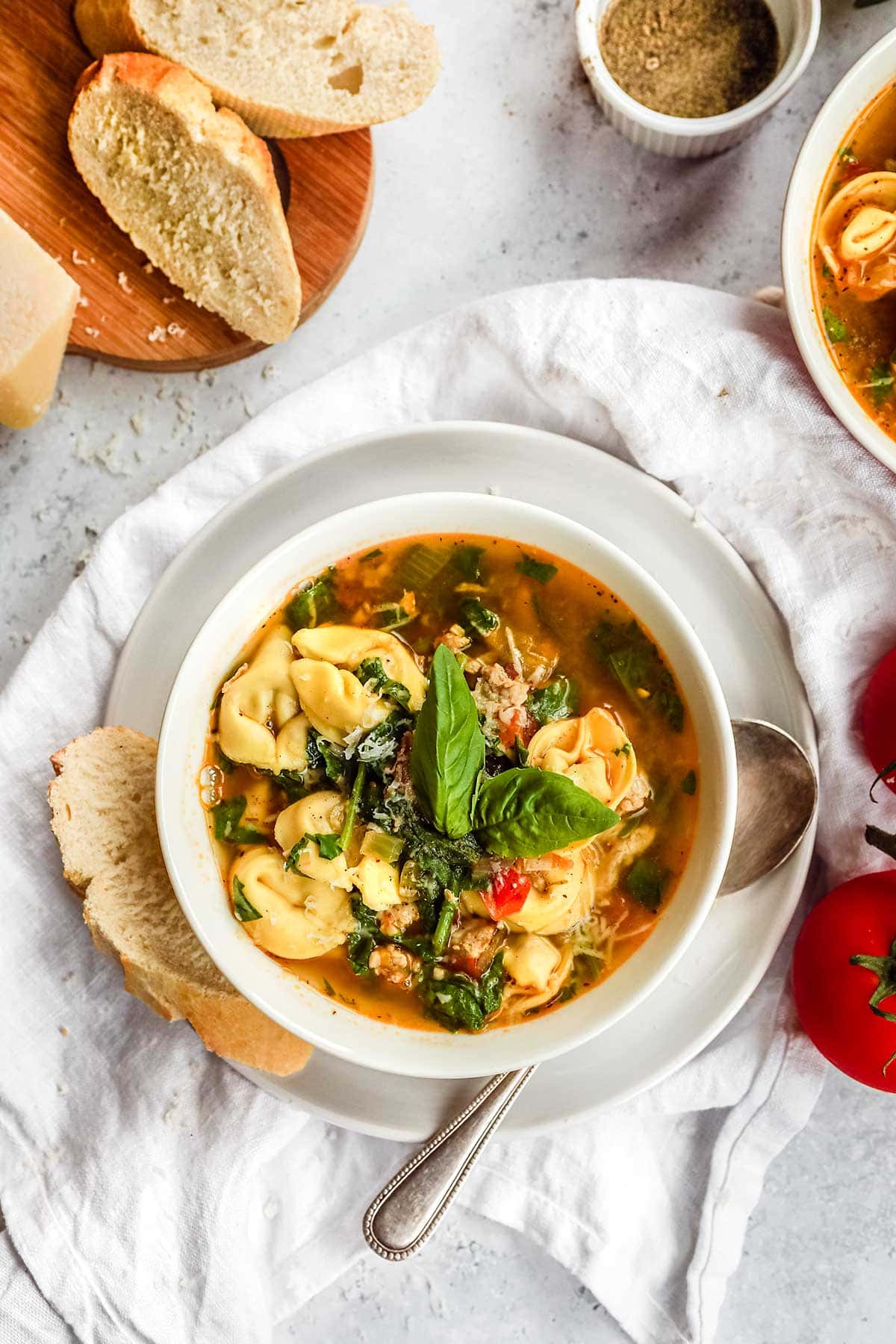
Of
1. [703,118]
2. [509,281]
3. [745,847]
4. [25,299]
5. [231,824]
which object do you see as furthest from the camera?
[509,281]

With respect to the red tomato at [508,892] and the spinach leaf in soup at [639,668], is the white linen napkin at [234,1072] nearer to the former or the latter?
the spinach leaf in soup at [639,668]

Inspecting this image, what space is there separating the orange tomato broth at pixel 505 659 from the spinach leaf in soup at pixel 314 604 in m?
0.02

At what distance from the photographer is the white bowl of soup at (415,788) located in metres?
2.79

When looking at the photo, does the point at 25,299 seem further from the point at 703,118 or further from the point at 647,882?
the point at 647,882

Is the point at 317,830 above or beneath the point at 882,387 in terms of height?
beneath

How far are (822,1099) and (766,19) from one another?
332cm

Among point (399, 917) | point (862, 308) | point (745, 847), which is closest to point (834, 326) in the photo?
point (862, 308)

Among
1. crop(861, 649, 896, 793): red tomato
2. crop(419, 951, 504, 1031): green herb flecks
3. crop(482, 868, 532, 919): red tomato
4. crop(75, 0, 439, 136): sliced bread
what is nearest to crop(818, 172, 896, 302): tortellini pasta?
crop(861, 649, 896, 793): red tomato

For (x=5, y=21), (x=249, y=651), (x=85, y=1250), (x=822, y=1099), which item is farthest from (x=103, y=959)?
(x=5, y=21)

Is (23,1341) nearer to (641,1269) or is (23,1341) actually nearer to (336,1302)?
(336,1302)

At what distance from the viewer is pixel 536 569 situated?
2912 mm

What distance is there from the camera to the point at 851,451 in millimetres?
3293

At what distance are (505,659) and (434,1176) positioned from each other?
1.42 m

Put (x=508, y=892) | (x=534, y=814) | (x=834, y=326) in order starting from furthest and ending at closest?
(x=834, y=326) → (x=508, y=892) → (x=534, y=814)
